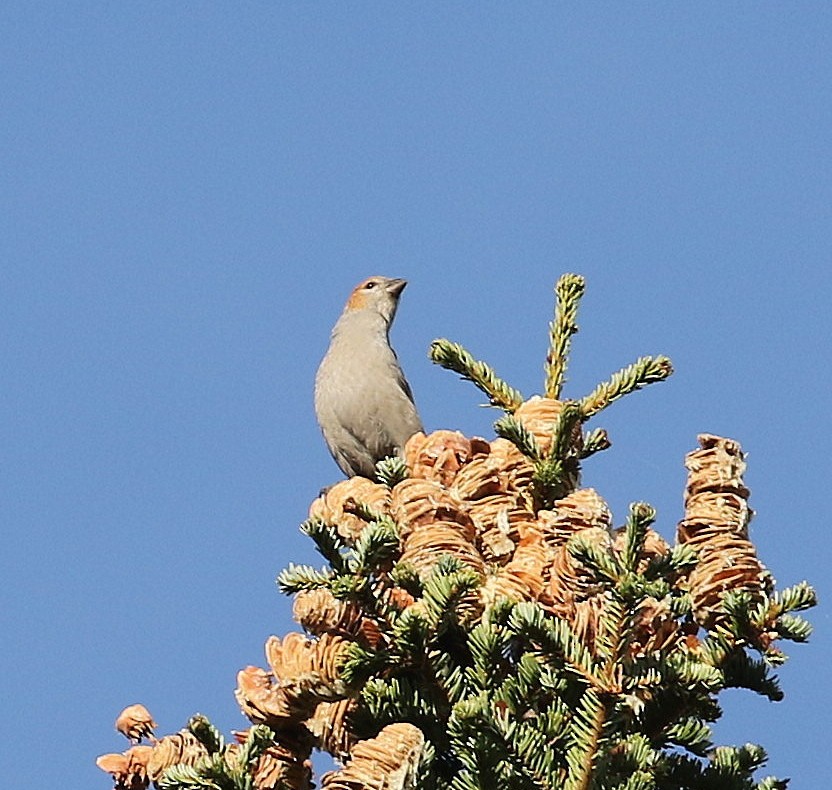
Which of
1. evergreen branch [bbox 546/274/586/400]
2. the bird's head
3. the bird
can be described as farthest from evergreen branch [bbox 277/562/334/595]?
the bird's head

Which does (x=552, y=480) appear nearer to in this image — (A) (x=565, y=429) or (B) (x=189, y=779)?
(A) (x=565, y=429)

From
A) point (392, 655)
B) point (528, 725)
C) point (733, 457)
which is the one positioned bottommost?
point (528, 725)

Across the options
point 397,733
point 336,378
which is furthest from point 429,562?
point 336,378

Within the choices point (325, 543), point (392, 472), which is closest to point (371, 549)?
point (325, 543)

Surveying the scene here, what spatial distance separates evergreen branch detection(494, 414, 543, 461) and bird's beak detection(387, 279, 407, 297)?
26.7 ft

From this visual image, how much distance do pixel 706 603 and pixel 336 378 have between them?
6971mm

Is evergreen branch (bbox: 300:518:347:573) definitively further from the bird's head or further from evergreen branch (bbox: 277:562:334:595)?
the bird's head

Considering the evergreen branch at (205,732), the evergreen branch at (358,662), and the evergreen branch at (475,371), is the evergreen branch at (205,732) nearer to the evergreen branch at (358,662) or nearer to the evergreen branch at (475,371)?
the evergreen branch at (358,662)

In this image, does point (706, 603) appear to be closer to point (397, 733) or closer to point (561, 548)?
point (561, 548)

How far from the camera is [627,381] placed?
4.74 m

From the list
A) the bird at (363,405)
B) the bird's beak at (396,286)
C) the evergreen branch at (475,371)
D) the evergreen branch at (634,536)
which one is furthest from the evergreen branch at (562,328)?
the bird's beak at (396,286)

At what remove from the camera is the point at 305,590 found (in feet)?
13.5

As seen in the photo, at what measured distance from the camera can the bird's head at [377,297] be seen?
485 inches

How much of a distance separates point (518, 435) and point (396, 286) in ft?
27.5
